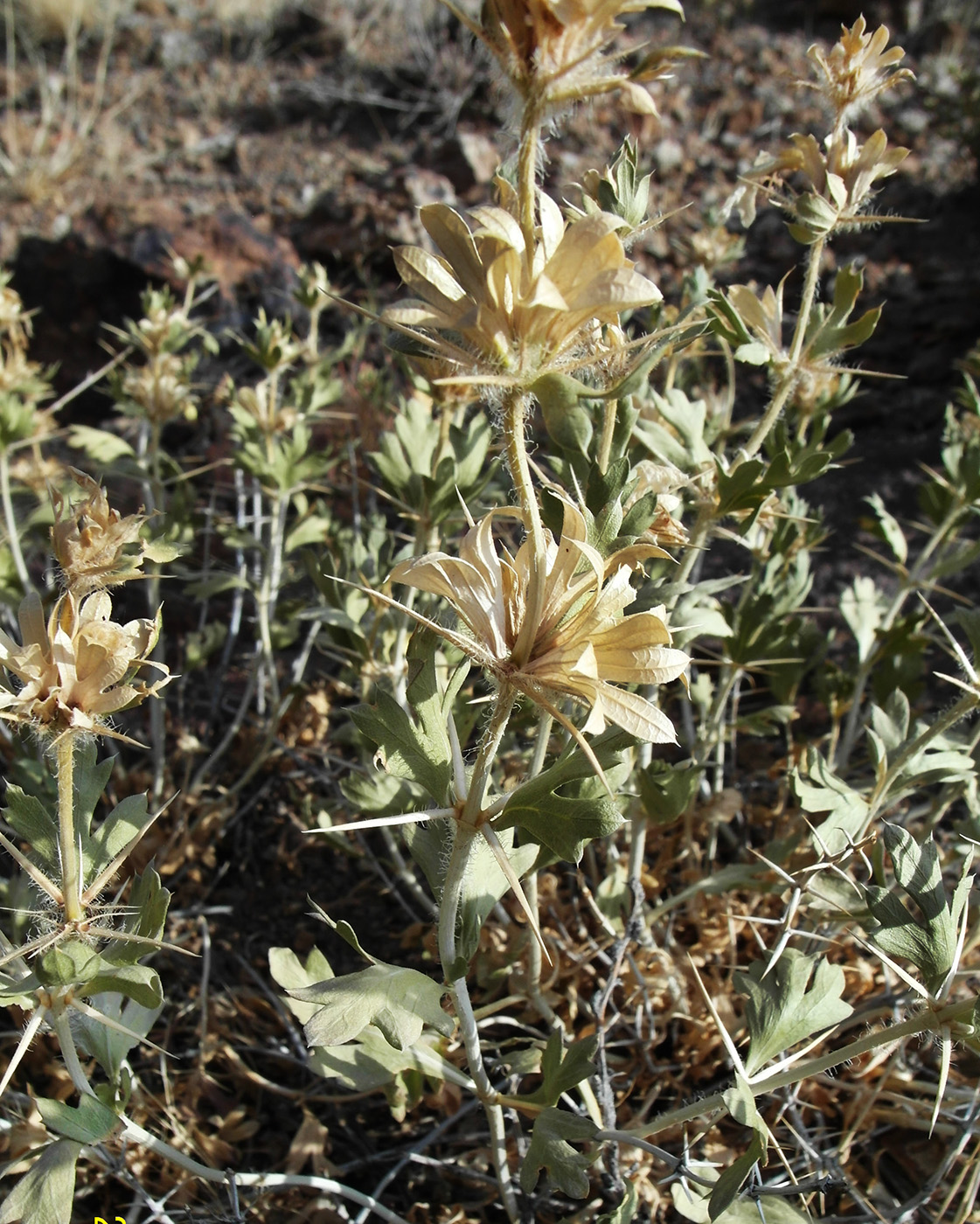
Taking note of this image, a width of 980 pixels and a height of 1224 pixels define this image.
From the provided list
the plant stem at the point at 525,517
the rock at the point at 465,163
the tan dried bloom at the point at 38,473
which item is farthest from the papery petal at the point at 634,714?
the rock at the point at 465,163

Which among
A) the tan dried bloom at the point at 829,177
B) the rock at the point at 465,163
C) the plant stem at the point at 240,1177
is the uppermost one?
the tan dried bloom at the point at 829,177

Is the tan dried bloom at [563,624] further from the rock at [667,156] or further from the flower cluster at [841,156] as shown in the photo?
the rock at [667,156]

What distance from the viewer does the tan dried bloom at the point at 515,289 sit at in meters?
0.92

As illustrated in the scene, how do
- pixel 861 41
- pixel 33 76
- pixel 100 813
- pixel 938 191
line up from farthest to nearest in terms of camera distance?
pixel 33 76 → pixel 938 191 → pixel 100 813 → pixel 861 41

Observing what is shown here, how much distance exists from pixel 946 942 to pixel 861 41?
5.04ft

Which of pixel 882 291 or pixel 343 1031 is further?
pixel 882 291

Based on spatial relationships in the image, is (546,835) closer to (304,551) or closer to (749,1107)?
(749,1107)

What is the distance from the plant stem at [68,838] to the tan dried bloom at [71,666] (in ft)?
0.13

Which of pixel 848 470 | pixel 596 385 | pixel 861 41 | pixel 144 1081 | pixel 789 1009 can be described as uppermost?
pixel 861 41

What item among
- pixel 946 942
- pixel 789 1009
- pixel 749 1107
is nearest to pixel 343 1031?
pixel 749 1107

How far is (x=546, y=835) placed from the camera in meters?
1.22

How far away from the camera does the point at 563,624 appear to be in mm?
1063

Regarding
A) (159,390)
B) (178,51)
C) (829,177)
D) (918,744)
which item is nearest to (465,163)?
(159,390)

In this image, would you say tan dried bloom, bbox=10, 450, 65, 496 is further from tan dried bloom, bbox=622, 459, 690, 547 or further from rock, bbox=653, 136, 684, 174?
rock, bbox=653, 136, 684, 174
